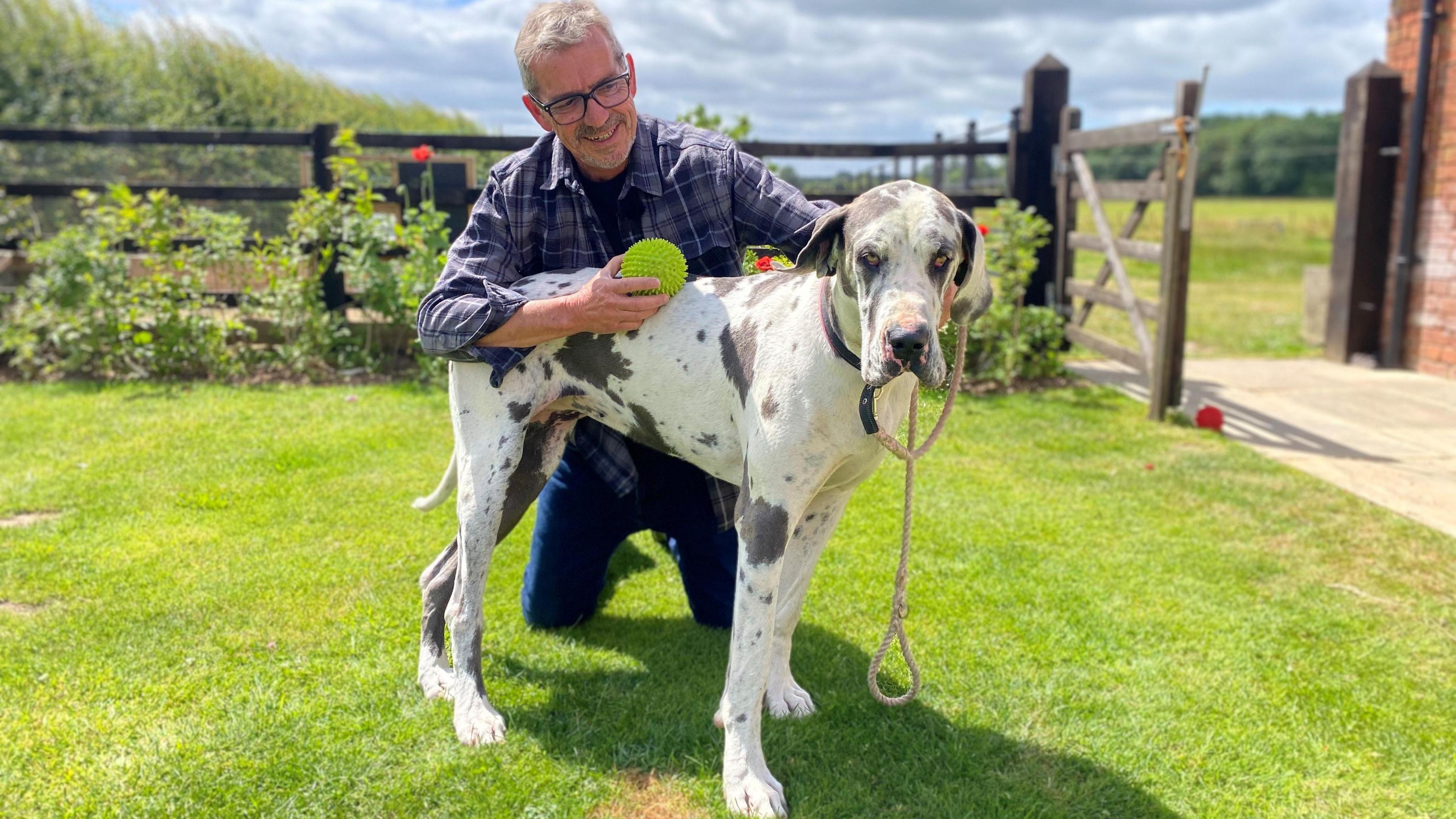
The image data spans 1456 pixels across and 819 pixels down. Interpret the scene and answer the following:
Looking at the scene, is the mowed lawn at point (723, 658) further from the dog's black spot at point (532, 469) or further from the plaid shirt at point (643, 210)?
the plaid shirt at point (643, 210)

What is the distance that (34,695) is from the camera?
305 cm

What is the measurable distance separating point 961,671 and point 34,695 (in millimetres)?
2878

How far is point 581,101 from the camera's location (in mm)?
2750

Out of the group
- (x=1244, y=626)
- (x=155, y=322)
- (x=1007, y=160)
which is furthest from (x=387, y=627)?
(x=1007, y=160)

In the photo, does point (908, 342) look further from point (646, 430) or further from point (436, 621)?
point (436, 621)

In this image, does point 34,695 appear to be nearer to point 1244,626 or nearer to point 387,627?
point 387,627

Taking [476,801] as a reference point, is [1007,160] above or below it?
above

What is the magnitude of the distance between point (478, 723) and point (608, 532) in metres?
0.88

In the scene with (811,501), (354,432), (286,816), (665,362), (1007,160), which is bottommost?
(286,816)

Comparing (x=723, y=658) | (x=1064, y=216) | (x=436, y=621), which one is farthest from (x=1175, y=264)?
(x=436, y=621)

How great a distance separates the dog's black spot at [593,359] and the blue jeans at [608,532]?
68 cm

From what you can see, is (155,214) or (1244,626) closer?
(1244,626)

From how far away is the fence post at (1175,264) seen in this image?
6.25 meters

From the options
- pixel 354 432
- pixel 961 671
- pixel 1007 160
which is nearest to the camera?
pixel 961 671
